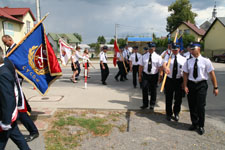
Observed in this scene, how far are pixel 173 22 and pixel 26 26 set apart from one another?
130 feet

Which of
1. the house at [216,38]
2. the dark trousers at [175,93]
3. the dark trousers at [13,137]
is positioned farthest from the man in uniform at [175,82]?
the house at [216,38]

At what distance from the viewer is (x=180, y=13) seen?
168 feet

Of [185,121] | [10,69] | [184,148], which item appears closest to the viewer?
[10,69]

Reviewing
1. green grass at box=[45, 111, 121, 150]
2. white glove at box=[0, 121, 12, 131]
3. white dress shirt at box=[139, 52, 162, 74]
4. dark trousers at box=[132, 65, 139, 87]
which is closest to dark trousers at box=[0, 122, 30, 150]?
white glove at box=[0, 121, 12, 131]

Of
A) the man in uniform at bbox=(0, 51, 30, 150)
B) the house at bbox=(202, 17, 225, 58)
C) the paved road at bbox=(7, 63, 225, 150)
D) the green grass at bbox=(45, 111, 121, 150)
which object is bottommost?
the green grass at bbox=(45, 111, 121, 150)

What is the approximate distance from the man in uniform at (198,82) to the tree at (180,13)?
50.8 metres

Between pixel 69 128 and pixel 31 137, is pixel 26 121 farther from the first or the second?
pixel 69 128

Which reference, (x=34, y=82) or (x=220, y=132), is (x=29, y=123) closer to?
(x=34, y=82)

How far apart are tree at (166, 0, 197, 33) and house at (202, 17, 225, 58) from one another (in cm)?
1681

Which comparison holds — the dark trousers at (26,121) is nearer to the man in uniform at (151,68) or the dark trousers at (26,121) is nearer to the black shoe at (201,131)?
the man in uniform at (151,68)

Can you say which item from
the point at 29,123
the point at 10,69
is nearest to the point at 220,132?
the point at 29,123

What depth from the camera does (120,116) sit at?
5000 millimetres

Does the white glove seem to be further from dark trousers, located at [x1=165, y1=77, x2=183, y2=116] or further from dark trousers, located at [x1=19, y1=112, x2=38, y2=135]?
dark trousers, located at [x1=165, y1=77, x2=183, y2=116]

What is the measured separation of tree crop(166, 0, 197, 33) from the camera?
5073cm
